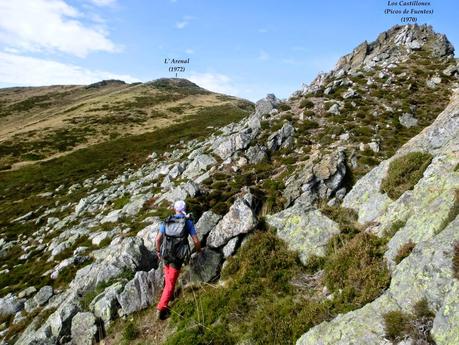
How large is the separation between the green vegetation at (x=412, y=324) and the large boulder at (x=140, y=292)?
7681mm

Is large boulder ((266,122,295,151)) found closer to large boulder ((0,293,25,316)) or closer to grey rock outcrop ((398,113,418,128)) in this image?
grey rock outcrop ((398,113,418,128))

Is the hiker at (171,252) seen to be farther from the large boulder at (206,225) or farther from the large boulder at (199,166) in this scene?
the large boulder at (199,166)

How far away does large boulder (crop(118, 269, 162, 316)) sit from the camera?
39.2 feet

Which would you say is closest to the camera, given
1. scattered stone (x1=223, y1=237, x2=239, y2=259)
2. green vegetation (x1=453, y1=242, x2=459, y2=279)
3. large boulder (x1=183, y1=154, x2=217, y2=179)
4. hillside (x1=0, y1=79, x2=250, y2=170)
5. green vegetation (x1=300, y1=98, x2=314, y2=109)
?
green vegetation (x1=453, y1=242, x2=459, y2=279)

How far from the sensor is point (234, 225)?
13500mm

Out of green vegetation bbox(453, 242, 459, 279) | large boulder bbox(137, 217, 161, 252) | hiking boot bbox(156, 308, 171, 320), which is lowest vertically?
hiking boot bbox(156, 308, 171, 320)

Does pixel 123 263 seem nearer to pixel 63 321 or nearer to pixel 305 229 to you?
pixel 63 321

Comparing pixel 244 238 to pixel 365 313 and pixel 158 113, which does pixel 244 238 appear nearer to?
pixel 365 313

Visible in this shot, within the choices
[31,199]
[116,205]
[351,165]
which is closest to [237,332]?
[351,165]

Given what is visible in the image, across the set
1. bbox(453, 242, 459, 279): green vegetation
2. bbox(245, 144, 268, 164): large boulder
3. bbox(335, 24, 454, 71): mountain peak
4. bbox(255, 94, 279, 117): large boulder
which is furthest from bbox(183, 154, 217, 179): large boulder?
bbox(335, 24, 454, 71): mountain peak

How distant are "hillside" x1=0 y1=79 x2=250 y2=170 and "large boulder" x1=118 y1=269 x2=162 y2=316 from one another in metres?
69.2

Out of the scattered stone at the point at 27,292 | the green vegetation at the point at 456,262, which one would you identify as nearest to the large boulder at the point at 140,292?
the green vegetation at the point at 456,262

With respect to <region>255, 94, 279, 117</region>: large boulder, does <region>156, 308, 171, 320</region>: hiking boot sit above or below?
below

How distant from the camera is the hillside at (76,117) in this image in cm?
8425
